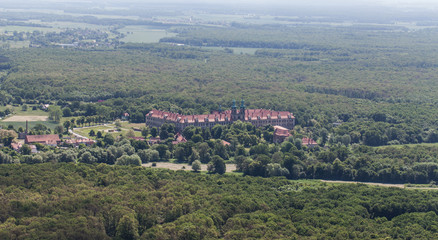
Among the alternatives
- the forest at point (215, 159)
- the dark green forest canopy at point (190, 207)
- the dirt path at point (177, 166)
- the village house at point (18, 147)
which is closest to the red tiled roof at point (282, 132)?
the forest at point (215, 159)

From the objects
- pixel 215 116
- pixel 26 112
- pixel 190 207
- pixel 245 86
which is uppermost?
pixel 245 86

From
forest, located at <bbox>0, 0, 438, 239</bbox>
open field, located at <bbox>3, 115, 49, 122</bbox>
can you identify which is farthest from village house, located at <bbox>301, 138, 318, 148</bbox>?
open field, located at <bbox>3, 115, 49, 122</bbox>

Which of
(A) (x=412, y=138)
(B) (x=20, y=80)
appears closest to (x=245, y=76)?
(B) (x=20, y=80)

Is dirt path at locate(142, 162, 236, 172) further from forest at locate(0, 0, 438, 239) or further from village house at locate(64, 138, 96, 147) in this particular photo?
village house at locate(64, 138, 96, 147)

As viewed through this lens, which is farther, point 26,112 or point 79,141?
point 26,112

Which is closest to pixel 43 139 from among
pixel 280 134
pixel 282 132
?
pixel 280 134

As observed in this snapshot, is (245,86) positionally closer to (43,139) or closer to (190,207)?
(43,139)
